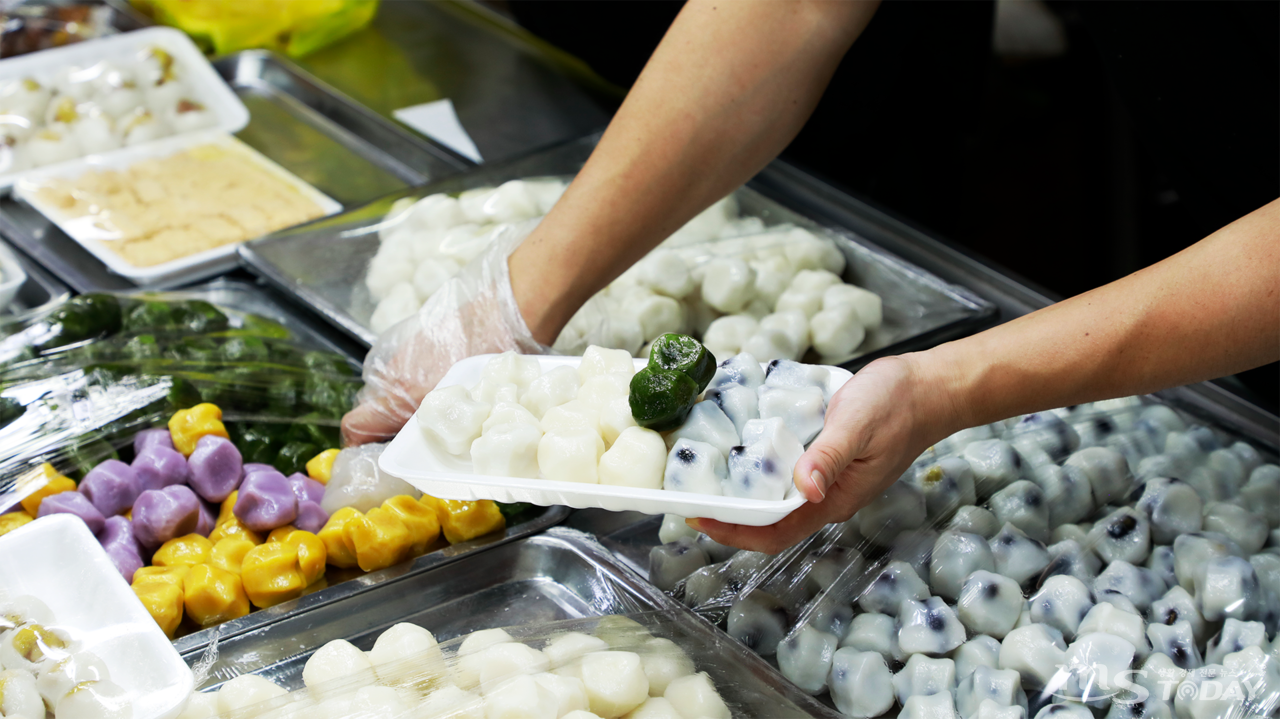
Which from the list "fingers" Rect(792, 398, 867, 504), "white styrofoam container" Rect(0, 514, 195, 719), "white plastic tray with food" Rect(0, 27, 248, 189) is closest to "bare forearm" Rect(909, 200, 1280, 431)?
"fingers" Rect(792, 398, 867, 504)

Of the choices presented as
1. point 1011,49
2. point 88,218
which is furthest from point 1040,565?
point 1011,49

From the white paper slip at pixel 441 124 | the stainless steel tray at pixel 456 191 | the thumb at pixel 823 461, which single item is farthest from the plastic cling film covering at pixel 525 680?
the white paper slip at pixel 441 124

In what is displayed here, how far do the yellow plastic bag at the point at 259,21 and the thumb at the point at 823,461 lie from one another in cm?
218

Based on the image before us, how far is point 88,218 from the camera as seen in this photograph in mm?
2070

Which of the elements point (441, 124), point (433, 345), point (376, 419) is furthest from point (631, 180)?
point (441, 124)

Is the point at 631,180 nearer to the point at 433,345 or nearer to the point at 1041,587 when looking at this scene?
the point at 433,345

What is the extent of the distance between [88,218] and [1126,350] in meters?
1.84

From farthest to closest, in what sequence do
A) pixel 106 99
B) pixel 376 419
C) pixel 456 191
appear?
pixel 106 99 → pixel 456 191 → pixel 376 419

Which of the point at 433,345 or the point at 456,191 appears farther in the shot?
the point at 456,191

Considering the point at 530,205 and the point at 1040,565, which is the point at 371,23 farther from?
the point at 1040,565

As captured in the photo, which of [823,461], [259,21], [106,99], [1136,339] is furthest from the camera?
[259,21]

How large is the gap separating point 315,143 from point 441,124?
0.29m

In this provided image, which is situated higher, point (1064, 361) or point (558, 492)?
point (1064, 361)

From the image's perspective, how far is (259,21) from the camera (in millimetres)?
2742
